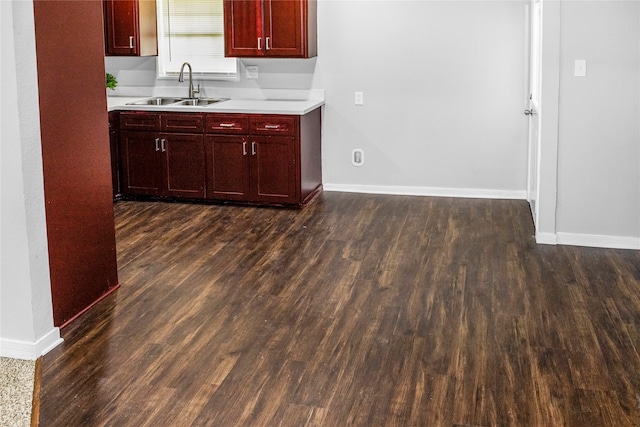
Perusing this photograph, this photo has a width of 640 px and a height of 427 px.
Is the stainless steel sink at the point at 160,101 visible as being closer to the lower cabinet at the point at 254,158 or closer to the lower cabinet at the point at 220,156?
the lower cabinet at the point at 220,156

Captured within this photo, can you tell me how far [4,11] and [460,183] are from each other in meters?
4.36

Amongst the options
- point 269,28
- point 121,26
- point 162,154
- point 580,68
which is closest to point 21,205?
point 162,154

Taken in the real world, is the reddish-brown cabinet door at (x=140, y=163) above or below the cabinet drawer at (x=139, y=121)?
below

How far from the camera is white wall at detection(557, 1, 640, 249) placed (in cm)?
514

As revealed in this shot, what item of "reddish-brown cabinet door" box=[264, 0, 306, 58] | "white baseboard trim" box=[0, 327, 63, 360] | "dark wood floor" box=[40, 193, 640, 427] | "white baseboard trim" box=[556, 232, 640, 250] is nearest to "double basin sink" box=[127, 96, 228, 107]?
"reddish-brown cabinet door" box=[264, 0, 306, 58]

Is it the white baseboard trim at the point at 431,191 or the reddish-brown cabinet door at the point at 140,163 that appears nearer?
the reddish-brown cabinet door at the point at 140,163

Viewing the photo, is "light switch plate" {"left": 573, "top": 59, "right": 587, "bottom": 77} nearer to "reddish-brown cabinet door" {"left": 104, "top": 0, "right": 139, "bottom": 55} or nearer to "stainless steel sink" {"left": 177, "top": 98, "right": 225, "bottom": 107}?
"stainless steel sink" {"left": 177, "top": 98, "right": 225, "bottom": 107}

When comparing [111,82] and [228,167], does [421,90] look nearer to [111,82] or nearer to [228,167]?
[228,167]

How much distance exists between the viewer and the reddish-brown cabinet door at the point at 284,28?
21.2 ft

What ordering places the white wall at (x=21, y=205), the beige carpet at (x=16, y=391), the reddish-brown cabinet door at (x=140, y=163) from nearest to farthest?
the beige carpet at (x=16, y=391)
the white wall at (x=21, y=205)
the reddish-brown cabinet door at (x=140, y=163)

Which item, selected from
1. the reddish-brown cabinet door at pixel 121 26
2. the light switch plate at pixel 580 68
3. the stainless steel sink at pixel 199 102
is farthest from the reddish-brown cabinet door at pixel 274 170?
the light switch plate at pixel 580 68

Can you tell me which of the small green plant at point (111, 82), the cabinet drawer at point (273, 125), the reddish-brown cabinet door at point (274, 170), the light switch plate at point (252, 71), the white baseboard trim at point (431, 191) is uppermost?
the light switch plate at point (252, 71)

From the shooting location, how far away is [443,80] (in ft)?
22.1

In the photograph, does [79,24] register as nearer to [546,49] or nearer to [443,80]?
[546,49]
